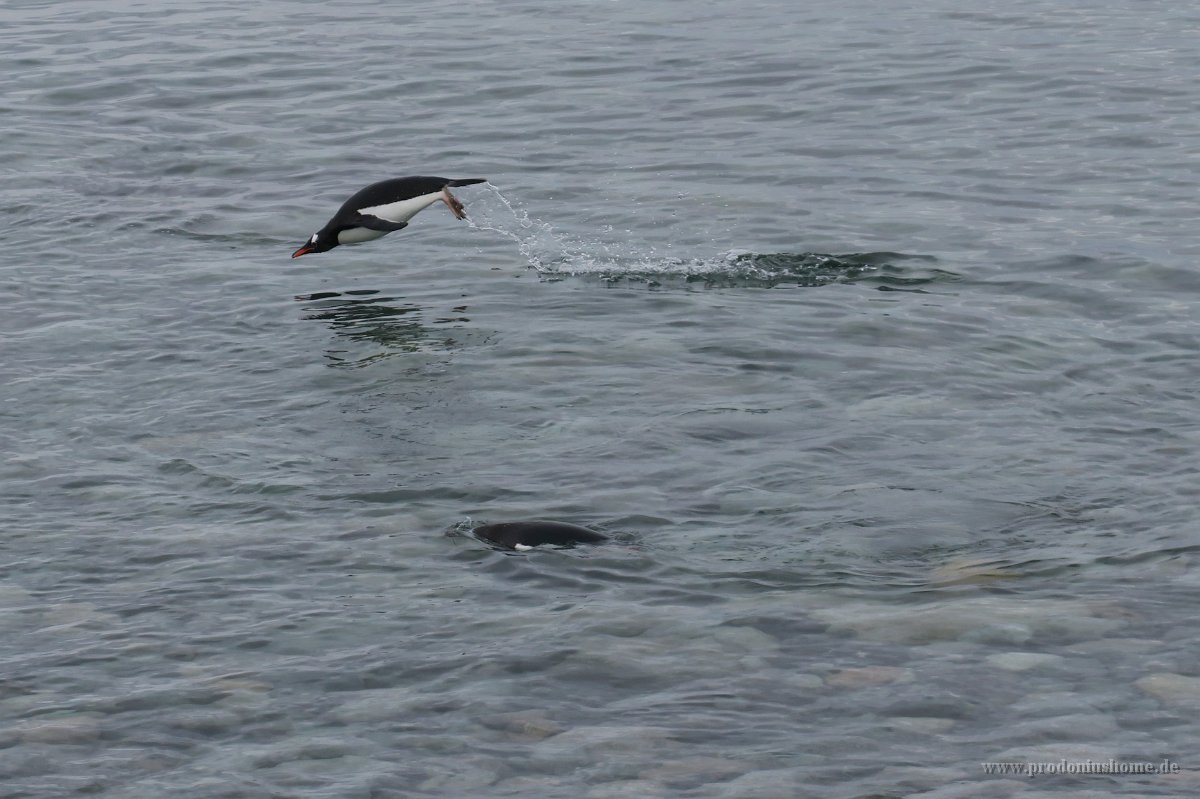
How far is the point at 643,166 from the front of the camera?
55.3 feet

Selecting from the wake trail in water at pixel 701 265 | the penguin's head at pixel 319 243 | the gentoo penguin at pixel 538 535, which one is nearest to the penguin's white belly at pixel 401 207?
the penguin's head at pixel 319 243

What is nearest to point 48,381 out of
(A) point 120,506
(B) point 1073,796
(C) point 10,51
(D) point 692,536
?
(A) point 120,506

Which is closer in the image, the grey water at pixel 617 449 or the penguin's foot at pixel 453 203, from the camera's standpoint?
the grey water at pixel 617 449

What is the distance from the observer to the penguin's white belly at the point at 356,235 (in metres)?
13.3

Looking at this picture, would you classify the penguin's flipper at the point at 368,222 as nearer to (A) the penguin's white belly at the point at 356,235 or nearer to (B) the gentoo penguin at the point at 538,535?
(A) the penguin's white belly at the point at 356,235

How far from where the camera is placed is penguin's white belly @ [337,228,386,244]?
13.3 m

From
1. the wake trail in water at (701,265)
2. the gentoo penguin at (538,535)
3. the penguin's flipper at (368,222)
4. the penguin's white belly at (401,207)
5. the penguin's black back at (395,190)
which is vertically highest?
the penguin's black back at (395,190)

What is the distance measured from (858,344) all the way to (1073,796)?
5.85 meters

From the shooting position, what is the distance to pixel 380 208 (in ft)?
43.9

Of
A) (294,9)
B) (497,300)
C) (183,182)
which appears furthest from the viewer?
(294,9)

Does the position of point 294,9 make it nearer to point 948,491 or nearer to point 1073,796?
point 948,491

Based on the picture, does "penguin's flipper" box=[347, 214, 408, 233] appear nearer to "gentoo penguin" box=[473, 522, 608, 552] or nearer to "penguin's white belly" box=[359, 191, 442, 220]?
"penguin's white belly" box=[359, 191, 442, 220]

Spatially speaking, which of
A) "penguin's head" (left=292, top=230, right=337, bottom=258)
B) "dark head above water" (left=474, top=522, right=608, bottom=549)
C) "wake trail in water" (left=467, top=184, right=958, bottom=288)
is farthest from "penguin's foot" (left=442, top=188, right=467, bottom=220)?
"dark head above water" (left=474, top=522, right=608, bottom=549)

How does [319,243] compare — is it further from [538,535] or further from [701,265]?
[538,535]
